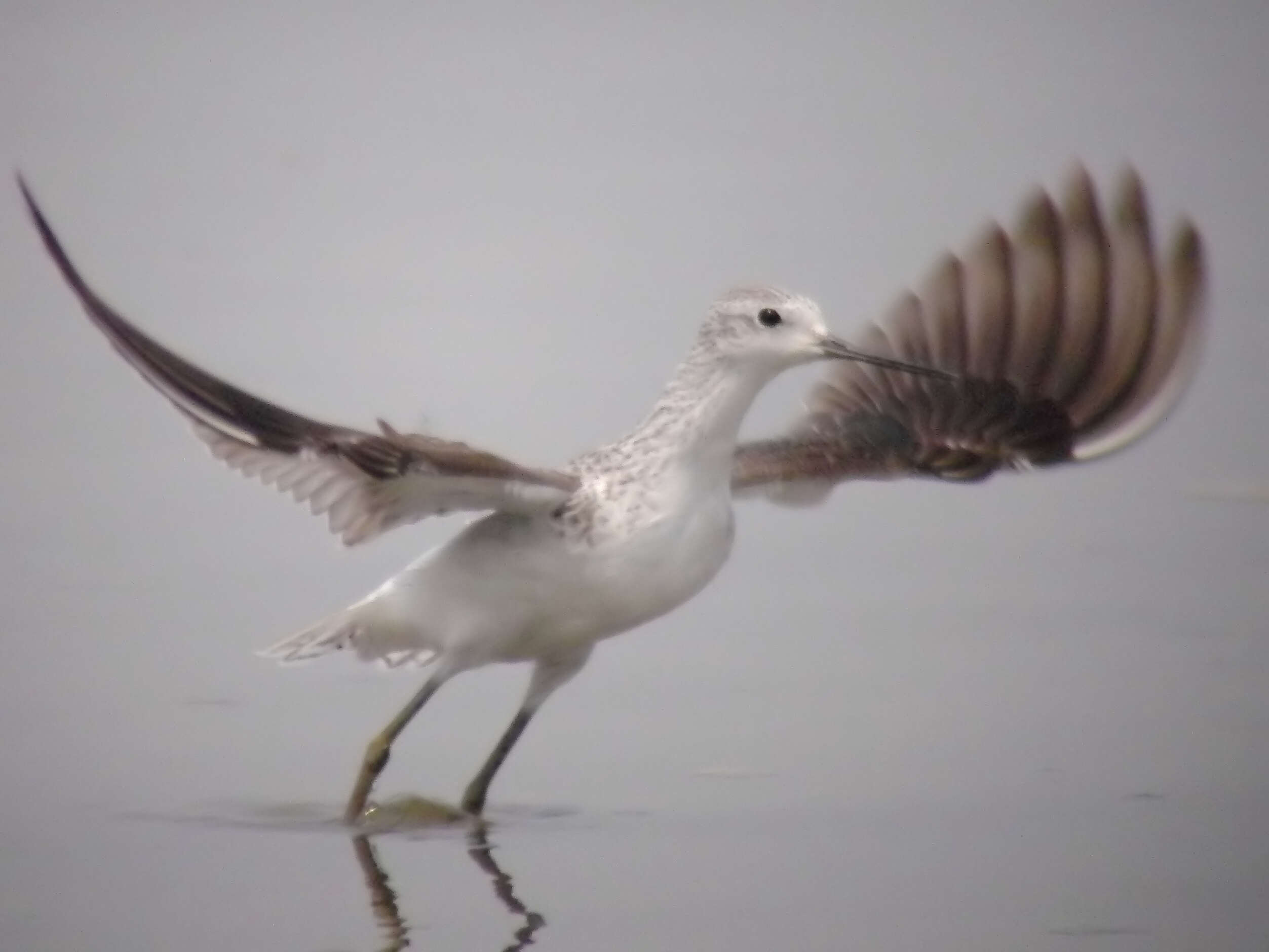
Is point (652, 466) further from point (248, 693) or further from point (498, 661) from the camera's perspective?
point (248, 693)

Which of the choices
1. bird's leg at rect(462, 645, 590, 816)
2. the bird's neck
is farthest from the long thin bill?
bird's leg at rect(462, 645, 590, 816)

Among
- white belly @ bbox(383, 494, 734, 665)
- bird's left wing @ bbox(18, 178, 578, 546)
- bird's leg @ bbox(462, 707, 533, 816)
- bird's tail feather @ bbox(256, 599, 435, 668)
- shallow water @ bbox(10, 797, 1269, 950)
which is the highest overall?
bird's left wing @ bbox(18, 178, 578, 546)

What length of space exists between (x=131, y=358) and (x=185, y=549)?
3924 mm

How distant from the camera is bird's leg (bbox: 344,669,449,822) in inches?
360

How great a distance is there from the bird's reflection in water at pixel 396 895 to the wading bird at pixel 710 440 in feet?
1.07

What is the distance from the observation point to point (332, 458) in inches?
322

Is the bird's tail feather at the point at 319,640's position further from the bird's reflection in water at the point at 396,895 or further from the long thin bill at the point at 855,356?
the long thin bill at the point at 855,356

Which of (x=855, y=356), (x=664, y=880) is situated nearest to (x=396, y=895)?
(x=664, y=880)

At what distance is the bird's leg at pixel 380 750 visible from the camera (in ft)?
30.0

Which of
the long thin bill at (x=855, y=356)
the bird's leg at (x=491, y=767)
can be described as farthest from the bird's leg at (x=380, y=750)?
the long thin bill at (x=855, y=356)

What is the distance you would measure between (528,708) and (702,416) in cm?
114

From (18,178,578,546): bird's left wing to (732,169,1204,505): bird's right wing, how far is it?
53.0 inches

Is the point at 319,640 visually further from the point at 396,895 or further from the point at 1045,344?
the point at 1045,344

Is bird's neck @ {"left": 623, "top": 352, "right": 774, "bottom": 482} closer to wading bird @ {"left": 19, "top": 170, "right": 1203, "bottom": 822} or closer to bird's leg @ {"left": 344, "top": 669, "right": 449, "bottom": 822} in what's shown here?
wading bird @ {"left": 19, "top": 170, "right": 1203, "bottom": 822}
